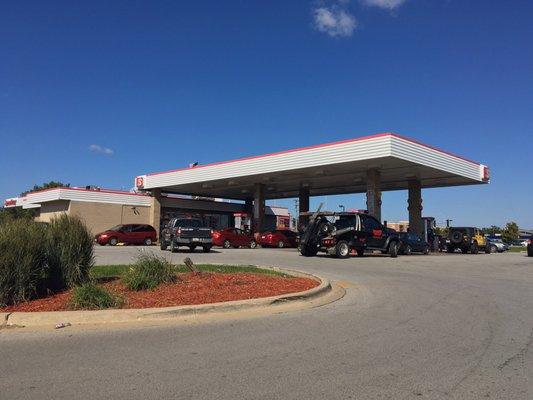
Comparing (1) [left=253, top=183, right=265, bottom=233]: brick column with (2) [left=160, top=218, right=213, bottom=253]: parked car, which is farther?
(1) [left=253, top=183, right=265, bottom=233]: brick column

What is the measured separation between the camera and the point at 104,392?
5.00m

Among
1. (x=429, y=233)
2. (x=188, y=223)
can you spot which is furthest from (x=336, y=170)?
(x=188, y=223)

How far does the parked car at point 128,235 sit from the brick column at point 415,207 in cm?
2038

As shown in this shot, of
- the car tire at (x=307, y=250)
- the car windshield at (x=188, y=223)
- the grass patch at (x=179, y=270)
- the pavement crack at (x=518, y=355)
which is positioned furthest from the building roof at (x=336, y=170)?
the pavement crack at (x=518, y=355)

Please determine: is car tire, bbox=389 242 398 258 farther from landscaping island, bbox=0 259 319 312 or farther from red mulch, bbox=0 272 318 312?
red mulch, bbox=0 272 318 312

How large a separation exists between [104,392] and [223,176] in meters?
34.7

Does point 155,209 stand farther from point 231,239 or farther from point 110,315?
point 110,315

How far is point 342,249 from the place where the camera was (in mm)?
25062

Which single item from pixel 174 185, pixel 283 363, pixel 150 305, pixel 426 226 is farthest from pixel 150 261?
pixel 174 185

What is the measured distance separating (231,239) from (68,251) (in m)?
26.7

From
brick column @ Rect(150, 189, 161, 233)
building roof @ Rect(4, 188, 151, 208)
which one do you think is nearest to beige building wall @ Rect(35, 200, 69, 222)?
building roof @ Rect(4, 188, 151, 208)

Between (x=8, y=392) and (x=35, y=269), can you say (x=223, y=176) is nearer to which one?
(x=35, y=269)

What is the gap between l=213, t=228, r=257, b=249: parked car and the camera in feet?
119

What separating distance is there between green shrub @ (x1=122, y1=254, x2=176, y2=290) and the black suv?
14338mm
